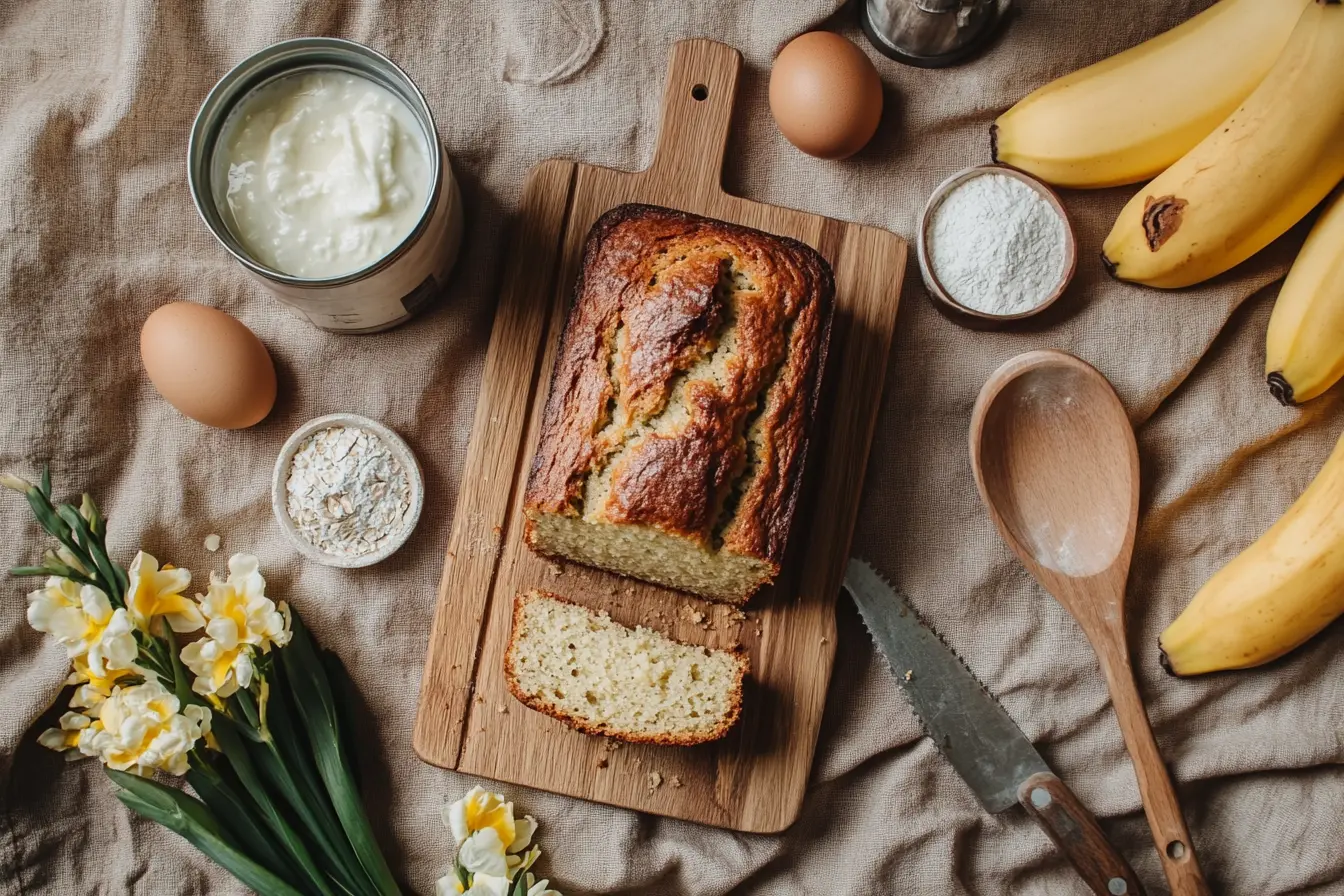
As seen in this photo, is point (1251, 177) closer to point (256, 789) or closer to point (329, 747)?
point (329, 747)

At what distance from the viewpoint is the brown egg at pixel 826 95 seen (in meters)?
2.84

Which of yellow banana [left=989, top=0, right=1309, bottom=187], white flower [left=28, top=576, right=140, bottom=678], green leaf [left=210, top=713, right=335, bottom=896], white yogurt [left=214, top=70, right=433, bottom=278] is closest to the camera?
white flower [left=28, top=576, right=140, bottom=678]

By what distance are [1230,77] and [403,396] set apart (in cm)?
241

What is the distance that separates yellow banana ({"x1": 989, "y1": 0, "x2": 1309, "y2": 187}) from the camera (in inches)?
113

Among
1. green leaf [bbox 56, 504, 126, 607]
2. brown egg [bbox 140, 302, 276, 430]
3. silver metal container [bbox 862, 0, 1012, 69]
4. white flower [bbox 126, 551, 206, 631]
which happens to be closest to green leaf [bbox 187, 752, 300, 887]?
white flower [bbox 126, 551, 206, 631]

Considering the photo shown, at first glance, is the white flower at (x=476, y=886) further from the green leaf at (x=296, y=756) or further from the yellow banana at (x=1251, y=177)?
the yellow banana at (x=1251, y=177)

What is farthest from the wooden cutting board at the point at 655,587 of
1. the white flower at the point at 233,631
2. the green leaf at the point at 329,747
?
the white flower at the point at 233,631

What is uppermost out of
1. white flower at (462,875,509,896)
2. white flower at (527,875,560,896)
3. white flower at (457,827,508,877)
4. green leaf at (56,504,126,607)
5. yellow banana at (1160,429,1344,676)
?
yellow banana at (1160,429,1344,676)

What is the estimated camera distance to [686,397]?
2619 millimetres

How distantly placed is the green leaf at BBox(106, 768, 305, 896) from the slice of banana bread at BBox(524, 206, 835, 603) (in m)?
1.11

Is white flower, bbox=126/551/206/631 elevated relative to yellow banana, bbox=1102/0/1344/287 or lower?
lower

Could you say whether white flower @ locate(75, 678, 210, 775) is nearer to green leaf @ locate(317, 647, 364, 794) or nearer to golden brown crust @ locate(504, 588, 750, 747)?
green leaf @ locate(317, 647, 364, 794)

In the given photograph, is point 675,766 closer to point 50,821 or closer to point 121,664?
point 121,664

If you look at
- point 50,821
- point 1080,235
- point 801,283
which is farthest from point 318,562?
point 1080,235
